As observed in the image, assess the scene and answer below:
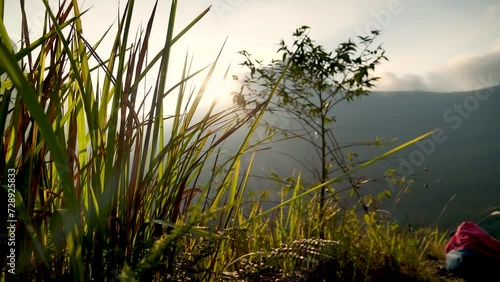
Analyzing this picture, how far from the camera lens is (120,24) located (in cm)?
85

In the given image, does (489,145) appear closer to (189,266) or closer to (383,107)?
(383,107)

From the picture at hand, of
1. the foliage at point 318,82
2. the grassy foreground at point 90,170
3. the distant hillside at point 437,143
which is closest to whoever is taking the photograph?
the grassy foreground at point 90,170

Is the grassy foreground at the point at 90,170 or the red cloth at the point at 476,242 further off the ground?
the grassy foreground at the point at 90,170

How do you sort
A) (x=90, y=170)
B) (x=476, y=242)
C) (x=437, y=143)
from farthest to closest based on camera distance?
(x=437, y=143) → (x=476, y=242) → (x=90, y=170)

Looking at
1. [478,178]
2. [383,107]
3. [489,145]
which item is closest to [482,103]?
[489,145]

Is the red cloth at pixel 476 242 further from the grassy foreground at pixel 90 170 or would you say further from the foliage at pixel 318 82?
the grassy foreground at pixel 90 170

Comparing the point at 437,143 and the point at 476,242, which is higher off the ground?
the point at 437,143

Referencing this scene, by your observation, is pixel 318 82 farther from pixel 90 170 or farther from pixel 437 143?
pixel 437 143

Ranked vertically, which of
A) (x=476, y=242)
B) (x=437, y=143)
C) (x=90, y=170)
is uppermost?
(x=437, y=143)

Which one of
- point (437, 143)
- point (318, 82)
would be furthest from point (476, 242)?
point (437, 143)

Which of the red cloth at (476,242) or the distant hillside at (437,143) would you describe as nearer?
the red cloth at (476,242)

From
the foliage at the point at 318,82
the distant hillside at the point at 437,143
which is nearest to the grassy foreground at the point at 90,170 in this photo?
the foliage at the point at 318,82

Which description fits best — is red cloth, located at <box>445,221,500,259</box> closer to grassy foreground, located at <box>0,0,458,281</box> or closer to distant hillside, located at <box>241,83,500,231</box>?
grassy foreground, located at <box>0,0,458,281</box>

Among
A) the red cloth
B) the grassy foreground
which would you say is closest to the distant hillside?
the red cloth
